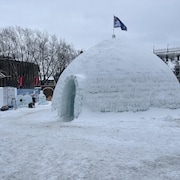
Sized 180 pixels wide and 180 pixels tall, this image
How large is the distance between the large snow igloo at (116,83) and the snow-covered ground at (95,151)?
139cm

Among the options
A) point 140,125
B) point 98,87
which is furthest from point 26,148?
point 98,87

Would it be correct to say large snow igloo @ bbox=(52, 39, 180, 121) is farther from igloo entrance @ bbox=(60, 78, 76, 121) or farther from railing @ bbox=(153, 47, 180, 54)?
railing @ bbox=(153, 47, 180, 54)

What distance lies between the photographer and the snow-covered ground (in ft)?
16.7

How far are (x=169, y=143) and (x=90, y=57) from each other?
767cm

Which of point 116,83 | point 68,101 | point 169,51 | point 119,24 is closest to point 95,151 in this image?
point 116,83

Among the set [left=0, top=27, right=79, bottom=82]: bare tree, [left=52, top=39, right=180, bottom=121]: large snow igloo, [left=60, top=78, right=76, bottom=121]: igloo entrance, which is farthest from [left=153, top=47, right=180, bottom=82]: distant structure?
[left=60, top=78, right=76, bottom=121]: igloo entrance

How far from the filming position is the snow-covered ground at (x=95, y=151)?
5086mm

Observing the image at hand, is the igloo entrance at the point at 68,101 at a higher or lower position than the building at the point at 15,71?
lower

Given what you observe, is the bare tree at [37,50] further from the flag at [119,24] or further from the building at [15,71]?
the flag at [119,24]

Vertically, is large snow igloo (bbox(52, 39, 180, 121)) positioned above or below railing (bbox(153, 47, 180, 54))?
below

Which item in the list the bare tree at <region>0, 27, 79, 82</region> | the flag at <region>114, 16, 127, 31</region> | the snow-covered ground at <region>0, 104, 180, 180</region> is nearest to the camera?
the snow-covered ground at <region>0, 104, 180, 180</region>

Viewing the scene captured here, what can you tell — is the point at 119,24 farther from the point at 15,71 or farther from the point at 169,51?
the point at 169,51

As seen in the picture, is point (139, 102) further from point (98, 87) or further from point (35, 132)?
point (35, 132)

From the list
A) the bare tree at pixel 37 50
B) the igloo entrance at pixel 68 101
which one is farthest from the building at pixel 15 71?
the igloo entrance at pixel 68 101
